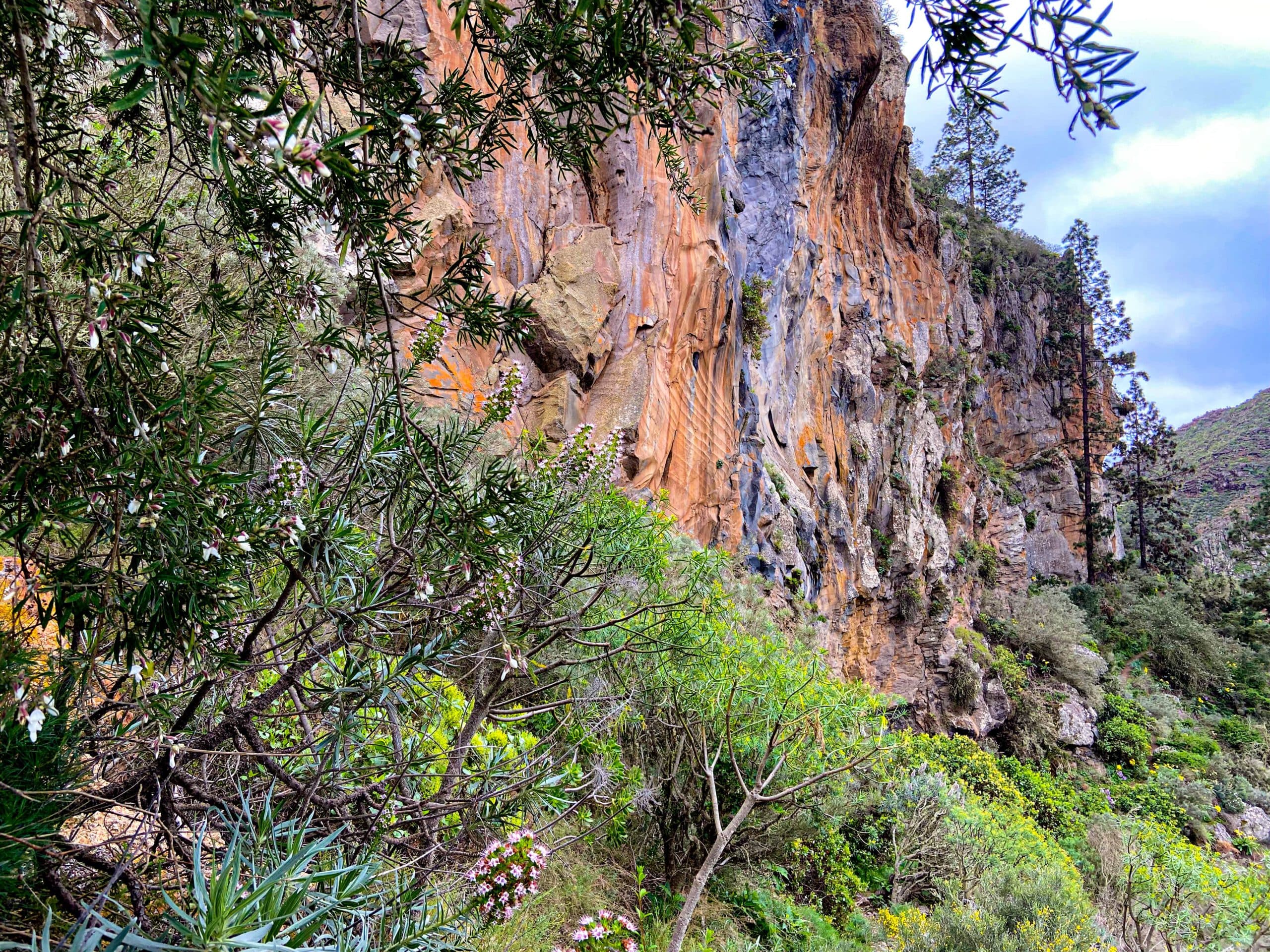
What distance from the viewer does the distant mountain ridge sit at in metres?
46.9

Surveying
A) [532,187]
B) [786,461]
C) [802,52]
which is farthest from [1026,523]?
[532,187]

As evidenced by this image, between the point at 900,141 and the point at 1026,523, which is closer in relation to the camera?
the point at 900,141

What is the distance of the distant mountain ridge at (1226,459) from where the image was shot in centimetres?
4694

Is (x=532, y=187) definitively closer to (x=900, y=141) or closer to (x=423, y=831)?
(x=423, y=831)

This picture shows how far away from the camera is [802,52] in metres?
15.6

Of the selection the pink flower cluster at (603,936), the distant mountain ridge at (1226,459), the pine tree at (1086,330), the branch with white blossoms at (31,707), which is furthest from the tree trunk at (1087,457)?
the branch with white blossoms at (31,707)

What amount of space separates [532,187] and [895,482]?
52.2 ft

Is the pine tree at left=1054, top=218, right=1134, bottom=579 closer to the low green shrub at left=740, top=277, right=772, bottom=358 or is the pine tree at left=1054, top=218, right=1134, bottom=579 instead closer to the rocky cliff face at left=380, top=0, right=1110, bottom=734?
the rocky cliff face at left=380, top=0, right=1110, bottom=734

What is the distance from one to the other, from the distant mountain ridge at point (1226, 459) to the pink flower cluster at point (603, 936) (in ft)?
173

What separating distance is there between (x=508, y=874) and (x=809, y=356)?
1619 cm

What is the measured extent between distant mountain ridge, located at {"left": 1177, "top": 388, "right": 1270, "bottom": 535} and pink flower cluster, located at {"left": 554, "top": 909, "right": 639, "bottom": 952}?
2077 inches

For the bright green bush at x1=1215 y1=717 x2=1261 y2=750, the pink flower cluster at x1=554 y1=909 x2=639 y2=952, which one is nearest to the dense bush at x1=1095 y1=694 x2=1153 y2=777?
the bright green bush at x1=1215 y1=717 x2=1261 y2=750

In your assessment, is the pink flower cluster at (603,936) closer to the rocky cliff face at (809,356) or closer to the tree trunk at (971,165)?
the rocky cliff face at (809,356)

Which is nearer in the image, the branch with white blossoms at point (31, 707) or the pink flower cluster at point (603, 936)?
the branch with white blossoms at point (31, 707)
